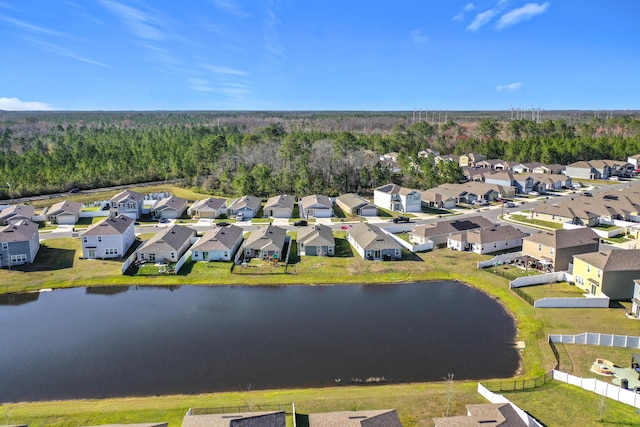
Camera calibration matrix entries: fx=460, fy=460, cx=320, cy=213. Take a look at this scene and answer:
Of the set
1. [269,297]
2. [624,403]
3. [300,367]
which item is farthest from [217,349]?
[624,403]

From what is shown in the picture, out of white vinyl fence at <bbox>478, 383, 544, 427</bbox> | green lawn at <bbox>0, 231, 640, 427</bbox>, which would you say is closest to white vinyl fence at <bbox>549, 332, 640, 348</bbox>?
green lawn at <bbox>0, 231, 640, 427</bbox>

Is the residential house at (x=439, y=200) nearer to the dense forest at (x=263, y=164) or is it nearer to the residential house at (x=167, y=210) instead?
the dense forest at (x=263, y=164)

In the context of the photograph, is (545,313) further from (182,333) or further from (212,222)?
(212,222)

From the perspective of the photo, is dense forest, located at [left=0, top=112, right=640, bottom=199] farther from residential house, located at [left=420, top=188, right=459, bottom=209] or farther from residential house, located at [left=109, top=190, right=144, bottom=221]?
residential house, located at [left=109, top=190, right=144, bottom=221]

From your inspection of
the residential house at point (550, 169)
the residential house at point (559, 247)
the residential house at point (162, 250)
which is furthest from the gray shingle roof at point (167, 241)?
the residential house at point (550, 169)

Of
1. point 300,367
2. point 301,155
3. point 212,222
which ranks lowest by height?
point 300,367

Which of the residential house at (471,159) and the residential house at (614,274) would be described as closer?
the residential house at (614,274)
